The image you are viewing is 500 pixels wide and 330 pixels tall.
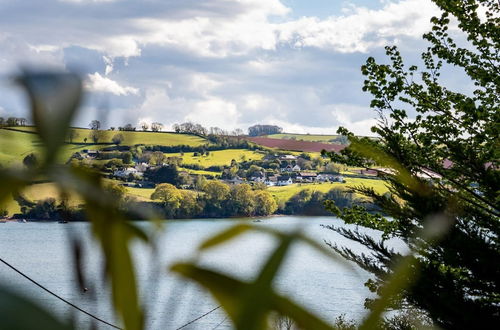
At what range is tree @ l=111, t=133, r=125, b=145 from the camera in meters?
0.44

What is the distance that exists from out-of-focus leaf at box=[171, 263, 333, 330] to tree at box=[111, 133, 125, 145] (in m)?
0.15

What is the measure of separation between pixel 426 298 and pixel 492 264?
685 millimetres

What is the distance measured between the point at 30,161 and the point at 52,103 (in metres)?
0.04

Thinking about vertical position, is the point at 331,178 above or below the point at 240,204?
below

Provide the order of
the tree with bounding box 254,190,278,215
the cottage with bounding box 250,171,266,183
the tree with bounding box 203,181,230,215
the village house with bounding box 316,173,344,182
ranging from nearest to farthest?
the tree with bounding box 203,181,230,215 < the tree with bounding box 254,190,278,215 < the village house with bounding box 316,173,344,182 < the cottage with bounding box 250,171,266,183

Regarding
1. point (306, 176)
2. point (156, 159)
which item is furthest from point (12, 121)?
point (306, 176)

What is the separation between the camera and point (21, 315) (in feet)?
0.74

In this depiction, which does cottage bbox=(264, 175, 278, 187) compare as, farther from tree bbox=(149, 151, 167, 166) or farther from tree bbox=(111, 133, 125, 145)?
tree bbox=(111, 133, 125, 145)

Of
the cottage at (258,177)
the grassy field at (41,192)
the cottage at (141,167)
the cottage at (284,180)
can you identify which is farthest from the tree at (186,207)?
the cottage at (284,180)

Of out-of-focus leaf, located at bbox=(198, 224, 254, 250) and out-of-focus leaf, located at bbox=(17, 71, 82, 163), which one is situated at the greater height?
out-of-focus leaf, located at bbox=(17, 71, 82, 163)

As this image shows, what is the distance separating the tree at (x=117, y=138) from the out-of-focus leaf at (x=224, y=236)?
0.37ft

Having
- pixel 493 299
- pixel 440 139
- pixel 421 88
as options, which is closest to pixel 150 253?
pixel 493 299

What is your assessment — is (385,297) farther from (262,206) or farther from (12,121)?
(262,206)

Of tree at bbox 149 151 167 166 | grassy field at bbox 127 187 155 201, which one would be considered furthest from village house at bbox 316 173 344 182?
grassy field at bbox 127 187 155 201
